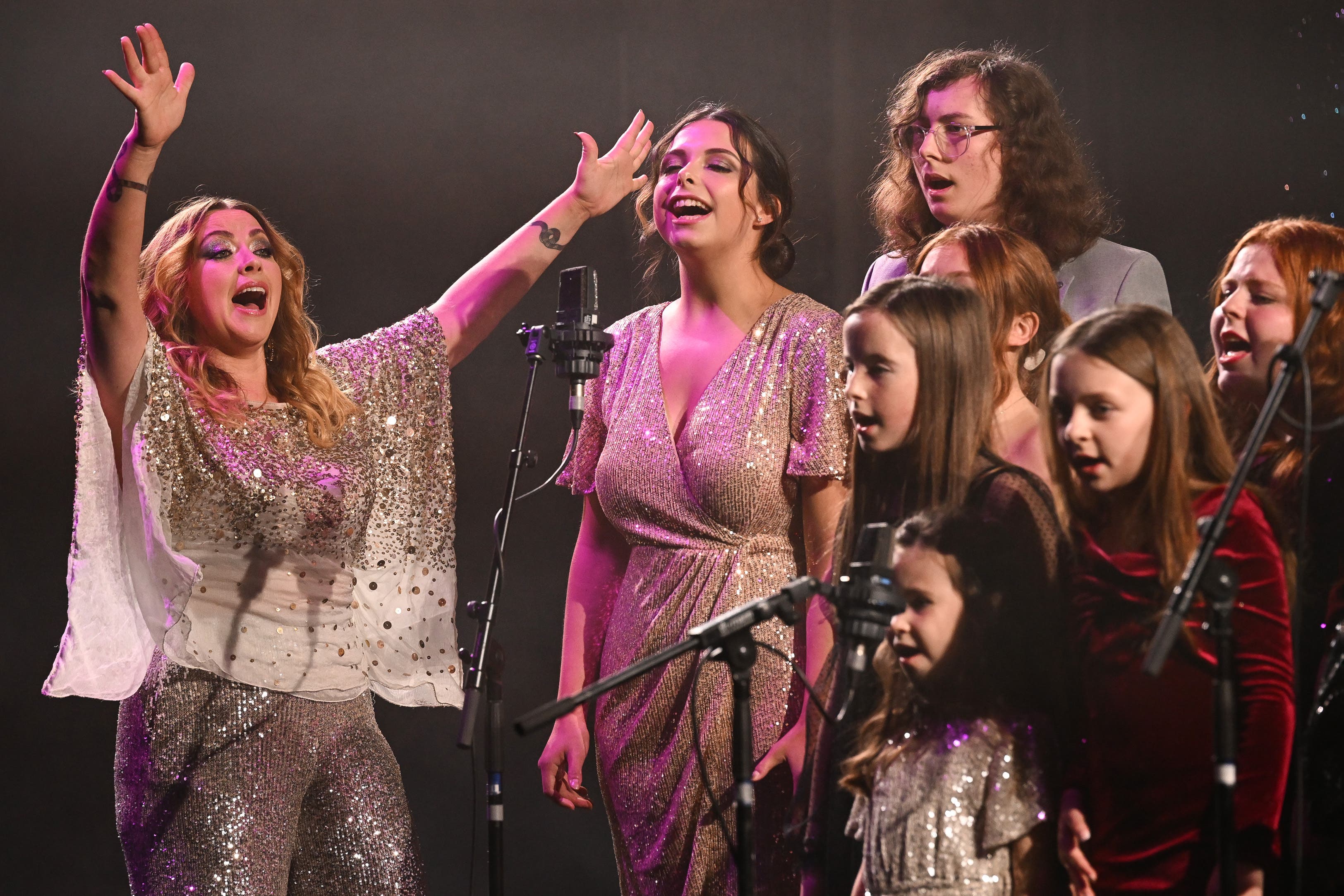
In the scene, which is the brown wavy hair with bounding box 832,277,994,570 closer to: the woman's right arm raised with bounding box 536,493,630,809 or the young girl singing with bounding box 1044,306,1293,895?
the young girl singing with bounding box 1044,306,1293,895

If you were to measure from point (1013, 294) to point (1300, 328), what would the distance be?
39cm

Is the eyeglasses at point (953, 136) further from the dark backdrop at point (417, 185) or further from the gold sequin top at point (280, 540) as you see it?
the gold sequin top at point (280, 540)

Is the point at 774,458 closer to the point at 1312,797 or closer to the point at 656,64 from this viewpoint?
the point at 1312,797

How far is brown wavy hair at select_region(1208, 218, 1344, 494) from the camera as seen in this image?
68.3 inches

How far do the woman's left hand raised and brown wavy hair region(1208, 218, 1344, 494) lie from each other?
2.62ft

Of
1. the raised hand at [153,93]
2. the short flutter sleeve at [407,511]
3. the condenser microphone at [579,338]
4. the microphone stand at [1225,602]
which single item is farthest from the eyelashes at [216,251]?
the microphone stand at [1225,602]

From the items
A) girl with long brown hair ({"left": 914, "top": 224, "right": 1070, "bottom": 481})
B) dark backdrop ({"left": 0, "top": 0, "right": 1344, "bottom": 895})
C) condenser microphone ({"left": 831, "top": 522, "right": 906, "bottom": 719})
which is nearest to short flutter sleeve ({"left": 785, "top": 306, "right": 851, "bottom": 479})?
girl with long brown hair ({"left": 914, "top": 224, "right": 1070, "bottom": 481})

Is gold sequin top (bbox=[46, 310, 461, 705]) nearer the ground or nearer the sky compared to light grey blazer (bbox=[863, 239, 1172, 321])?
nearer the ground

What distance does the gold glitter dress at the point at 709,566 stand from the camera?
2191 mm

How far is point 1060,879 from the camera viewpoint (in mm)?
1650

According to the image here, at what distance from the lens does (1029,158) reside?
243 centimetres

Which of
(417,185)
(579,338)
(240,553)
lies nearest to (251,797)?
(240,553)

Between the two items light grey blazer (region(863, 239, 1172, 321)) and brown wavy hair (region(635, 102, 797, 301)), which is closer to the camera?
light grey blazer (region(863, 239, 1172, 321))

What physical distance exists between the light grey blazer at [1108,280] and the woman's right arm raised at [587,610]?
2.15 feet
